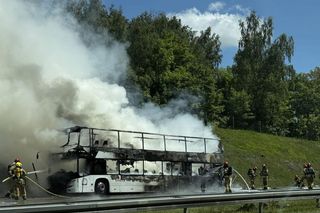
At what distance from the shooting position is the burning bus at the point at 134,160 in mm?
22953

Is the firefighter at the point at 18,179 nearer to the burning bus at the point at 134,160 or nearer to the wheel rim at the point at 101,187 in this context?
the burning bus at the point at 134,160

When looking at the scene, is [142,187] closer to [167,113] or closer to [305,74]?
[167,113]

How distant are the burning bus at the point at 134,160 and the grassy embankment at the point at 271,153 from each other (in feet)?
44.4

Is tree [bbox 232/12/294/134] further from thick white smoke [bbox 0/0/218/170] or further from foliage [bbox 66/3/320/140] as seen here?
thick white smoke [bbox 0/0/218/170]

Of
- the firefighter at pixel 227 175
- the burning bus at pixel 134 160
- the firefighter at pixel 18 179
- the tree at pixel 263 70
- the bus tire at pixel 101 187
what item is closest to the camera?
the firefighter at pixel 18 179

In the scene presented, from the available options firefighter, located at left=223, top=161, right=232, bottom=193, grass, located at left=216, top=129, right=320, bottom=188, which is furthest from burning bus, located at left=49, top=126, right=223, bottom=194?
grass, located at left=216, top=129, right=320, bottom=188

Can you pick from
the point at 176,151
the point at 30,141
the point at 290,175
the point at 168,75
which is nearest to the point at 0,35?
the point at 30,141

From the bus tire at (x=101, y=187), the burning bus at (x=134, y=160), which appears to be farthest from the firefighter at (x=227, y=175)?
the bus tire at (x=101, y=187)

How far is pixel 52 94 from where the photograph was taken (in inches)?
1136

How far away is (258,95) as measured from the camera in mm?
76750

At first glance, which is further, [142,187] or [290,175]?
[290,175]

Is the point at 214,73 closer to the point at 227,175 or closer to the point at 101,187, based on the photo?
the point at 227,175

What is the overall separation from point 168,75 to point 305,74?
57911 millimetres

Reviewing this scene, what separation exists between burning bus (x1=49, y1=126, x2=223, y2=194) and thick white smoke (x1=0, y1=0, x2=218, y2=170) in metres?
2.45
